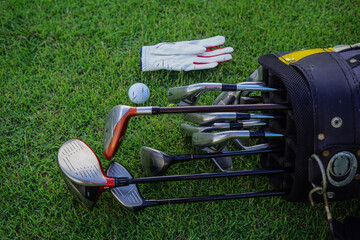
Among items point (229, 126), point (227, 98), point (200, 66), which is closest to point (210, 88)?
point (229, 126)

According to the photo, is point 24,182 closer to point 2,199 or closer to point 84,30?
point 2,199

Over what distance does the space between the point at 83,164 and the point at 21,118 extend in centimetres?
90

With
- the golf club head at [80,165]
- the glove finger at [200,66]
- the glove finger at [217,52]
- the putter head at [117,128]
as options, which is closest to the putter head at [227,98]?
the glove finger at [200,66]

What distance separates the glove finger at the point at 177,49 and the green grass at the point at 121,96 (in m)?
0.18

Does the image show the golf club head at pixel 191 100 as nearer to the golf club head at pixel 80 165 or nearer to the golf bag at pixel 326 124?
the golf bag at pixel 326 124

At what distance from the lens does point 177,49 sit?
8.97ft

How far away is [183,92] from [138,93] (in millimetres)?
625

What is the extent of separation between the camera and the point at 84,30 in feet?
9.68

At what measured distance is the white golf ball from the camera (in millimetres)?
2451

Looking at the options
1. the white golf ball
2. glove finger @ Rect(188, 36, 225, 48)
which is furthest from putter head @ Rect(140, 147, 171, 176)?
glove finger @ Rect(188, 36, 225, 48)

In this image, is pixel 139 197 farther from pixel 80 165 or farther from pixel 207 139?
pixel 207 139

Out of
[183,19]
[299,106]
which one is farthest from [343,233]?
[183,19]

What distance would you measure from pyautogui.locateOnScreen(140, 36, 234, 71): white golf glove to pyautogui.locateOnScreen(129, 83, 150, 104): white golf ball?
24cm

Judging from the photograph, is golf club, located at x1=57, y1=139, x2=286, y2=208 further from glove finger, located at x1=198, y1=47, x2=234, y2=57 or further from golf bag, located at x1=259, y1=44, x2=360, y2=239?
glove finger, located at x1=198, y1=47, x2=234, y2=57
